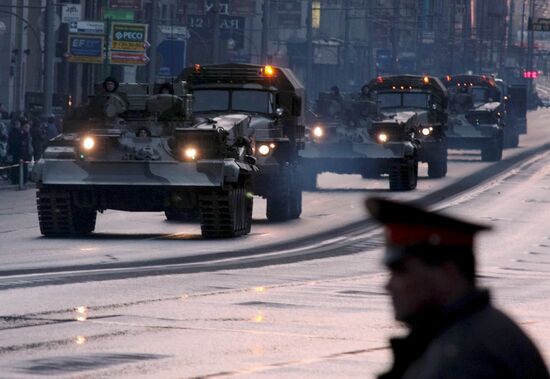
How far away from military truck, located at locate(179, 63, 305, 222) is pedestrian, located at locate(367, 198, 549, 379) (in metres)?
24.6

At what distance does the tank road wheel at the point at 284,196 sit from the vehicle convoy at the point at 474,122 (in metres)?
25.9

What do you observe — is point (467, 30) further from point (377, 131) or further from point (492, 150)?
point (377, 131)

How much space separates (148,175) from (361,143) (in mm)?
15550

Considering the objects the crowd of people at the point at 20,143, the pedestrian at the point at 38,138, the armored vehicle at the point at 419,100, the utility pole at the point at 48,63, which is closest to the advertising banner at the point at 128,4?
the utility pole at the point at 48,63

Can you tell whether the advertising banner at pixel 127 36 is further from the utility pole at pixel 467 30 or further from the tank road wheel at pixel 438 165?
the utility pole at pixel 467 30

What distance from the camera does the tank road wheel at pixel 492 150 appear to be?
59.0 meters

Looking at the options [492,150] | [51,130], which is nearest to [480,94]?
[492,150]

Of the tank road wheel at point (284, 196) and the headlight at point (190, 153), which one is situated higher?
the headlight at point (190, 153)

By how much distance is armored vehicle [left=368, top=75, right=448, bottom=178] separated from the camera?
145ft

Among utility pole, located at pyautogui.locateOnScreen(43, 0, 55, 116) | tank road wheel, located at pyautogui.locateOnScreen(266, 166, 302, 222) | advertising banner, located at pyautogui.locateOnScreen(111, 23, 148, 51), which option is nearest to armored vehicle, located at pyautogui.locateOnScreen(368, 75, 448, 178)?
utility pole, located at pyautogui.locateOnScreen(43, 0, 55, 116)

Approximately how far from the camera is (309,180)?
42.5m

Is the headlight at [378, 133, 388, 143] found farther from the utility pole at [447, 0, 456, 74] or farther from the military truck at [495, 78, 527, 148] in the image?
the utility pole at [447, 0, 456, 74]

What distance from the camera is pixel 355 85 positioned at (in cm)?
10681

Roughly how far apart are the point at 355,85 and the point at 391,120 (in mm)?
66513
